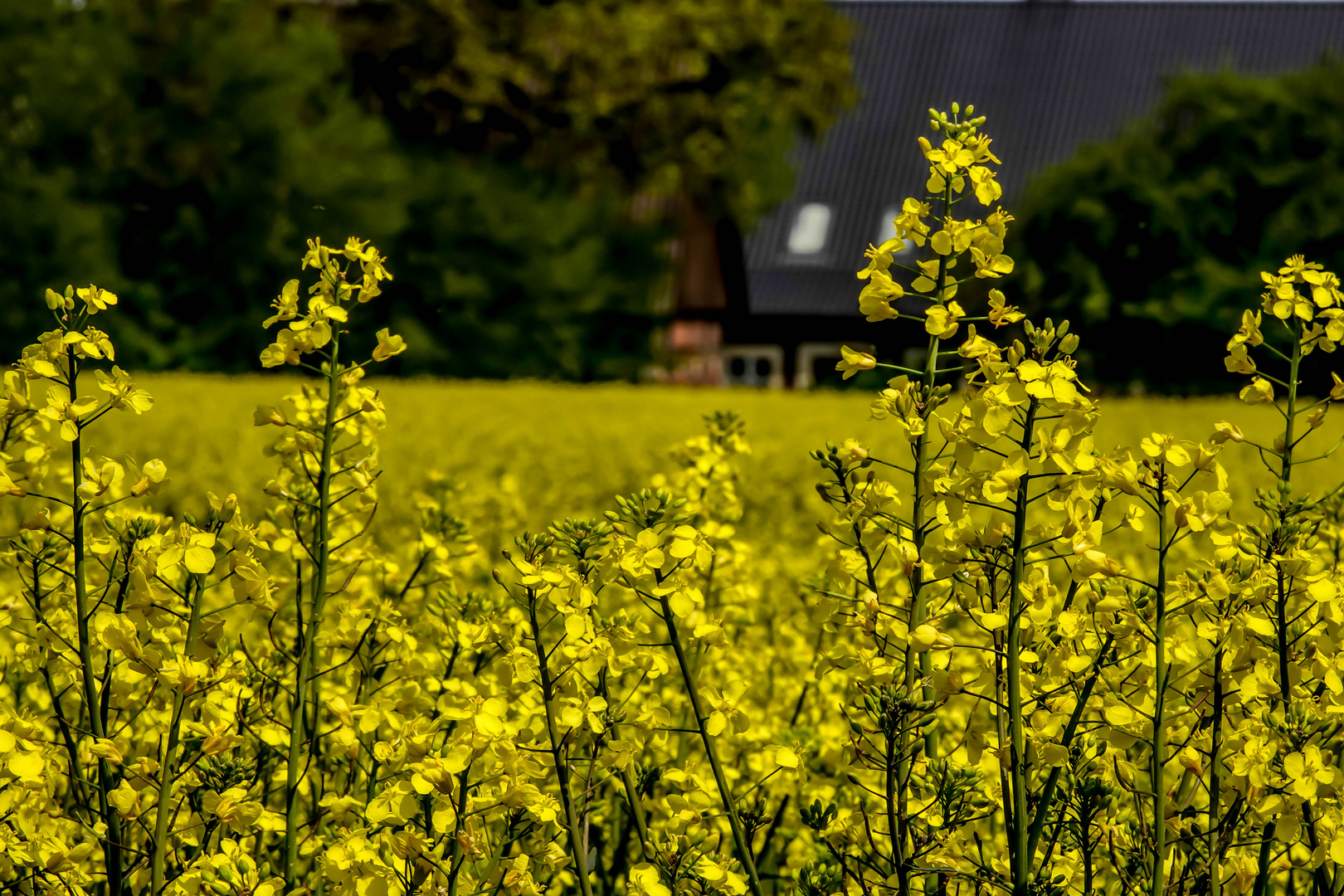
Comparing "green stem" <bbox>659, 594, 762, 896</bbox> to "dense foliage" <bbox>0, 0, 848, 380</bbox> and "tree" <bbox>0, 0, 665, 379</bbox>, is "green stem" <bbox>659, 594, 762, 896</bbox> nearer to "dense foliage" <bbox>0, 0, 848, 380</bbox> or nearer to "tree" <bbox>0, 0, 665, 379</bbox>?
"dense foliage" <bbox>0, 0, 848, 380</bbox>

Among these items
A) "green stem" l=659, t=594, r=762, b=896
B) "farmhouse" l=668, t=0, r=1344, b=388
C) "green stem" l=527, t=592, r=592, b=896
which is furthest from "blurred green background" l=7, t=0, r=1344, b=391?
"green stem" l=527, t=592, r=592, b=896

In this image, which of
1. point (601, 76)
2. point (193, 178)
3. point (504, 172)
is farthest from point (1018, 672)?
point (601, 76)

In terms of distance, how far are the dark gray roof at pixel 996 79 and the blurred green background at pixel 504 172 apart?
236 cm

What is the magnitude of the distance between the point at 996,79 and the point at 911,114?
201 centimetres

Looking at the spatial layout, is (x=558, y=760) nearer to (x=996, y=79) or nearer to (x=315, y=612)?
(x=315, y=612)

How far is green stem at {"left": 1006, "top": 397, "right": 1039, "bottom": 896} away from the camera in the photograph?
56.7 inches

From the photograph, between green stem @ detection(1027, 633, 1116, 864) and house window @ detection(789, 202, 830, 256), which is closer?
green stem @ detection(1027, 633, 1116, 864)

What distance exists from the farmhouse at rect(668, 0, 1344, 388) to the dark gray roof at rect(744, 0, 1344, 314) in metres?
0.03

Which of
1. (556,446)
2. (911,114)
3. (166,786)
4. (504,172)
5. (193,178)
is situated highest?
(911,114)

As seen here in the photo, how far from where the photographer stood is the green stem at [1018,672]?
1.44 m

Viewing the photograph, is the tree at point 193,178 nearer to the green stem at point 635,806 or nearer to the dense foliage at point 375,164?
the dense foliage at point 375,164

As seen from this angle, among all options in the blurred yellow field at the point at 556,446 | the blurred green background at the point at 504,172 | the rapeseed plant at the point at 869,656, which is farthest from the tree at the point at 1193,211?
the rapeseed plant at the point at 869,656

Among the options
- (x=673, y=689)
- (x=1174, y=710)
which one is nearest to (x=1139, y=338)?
(x=673, y=689)

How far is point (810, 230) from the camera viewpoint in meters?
24.6
